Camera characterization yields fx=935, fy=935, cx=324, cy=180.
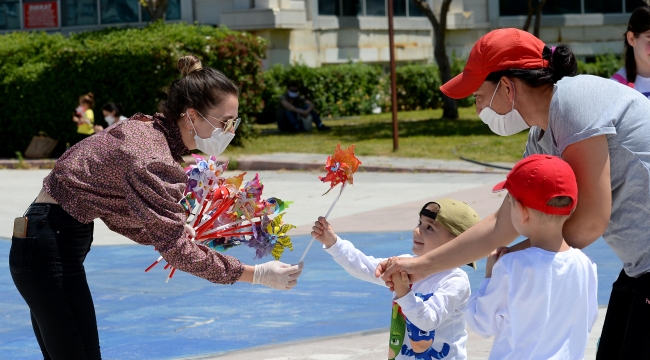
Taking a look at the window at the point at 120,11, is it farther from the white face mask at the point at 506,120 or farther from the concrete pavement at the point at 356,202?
the white face mask at the point at 506,120

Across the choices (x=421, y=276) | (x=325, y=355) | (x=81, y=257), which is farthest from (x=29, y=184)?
(x=421, y=276)

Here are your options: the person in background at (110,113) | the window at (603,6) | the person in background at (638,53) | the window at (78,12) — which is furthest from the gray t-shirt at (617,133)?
the window at (603,6)

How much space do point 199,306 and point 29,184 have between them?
876 centimetres

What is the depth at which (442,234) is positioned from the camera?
4.18 meters

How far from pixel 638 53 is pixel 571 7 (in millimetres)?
27872

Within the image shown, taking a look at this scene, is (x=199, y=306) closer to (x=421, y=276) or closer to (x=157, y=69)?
(x=421, y=276)

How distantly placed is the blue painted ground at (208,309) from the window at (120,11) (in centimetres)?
1937

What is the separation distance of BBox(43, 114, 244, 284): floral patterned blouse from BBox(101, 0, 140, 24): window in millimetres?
24642

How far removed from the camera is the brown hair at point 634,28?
502 centimetres

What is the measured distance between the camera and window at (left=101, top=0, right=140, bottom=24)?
27595mm

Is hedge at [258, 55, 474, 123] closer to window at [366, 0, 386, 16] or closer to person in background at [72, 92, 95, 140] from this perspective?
window at [366, 0, 386, 16]

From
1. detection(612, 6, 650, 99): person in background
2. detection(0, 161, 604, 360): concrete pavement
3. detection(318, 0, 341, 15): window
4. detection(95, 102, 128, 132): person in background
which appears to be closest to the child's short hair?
detection(612, 6, 650, 99): person in background

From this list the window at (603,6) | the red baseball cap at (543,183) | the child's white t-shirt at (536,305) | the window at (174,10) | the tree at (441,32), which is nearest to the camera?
the red baseball cap at (543,183)

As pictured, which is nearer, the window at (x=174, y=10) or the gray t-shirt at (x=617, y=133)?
the gray t-shirt at (x=617, y=133)
